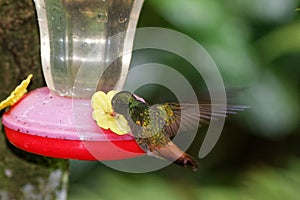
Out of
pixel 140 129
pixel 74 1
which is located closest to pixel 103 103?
pixel 140 129

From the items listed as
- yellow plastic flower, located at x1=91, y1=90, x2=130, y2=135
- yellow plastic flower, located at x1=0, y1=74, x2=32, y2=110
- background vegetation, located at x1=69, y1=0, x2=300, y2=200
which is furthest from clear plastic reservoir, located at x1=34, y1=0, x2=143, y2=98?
background vegetation, located at x1=69, y1=0, x2=300, y2=200

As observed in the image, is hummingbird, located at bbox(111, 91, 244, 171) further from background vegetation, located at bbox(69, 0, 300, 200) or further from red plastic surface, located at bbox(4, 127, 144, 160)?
background vegetation, located at bbox(69, 0, 300, 200)

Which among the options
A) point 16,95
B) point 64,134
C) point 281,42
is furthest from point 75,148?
point 281,42

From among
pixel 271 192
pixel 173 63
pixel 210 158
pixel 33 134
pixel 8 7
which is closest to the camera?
pixel 33 134

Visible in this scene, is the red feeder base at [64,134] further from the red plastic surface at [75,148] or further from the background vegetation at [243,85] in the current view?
the background vegetation at [243,85]

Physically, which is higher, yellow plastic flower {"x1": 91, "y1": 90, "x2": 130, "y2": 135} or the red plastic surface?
yellow plastic flower {"x1": 91, "y1": 90, "x2": 130, "y2": 135}

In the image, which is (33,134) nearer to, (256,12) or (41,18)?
(41,18)
